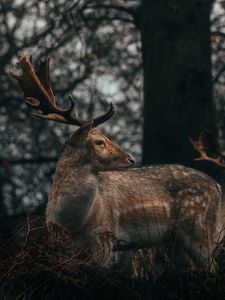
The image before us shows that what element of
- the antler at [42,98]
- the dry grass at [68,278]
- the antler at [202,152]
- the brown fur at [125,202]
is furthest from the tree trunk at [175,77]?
the dry grass at [68,278]

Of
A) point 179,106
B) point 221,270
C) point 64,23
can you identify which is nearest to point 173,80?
point 179,106

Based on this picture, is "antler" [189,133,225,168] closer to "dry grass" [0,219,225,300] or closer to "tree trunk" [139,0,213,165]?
"tree trunk" [139,0,213,165]

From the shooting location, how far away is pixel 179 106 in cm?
1264

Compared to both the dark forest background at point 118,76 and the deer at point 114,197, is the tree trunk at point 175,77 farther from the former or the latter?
the deer at point 114,197

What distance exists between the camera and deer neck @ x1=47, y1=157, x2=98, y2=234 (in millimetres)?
9514

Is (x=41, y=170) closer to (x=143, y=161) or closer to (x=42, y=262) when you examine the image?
(x=143, y=161)

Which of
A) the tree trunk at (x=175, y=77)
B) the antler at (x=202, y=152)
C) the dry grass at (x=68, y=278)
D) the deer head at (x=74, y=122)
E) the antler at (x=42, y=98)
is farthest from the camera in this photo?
the tree trunk at (x=175, y=77)

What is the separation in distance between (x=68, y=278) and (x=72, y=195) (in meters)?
1.57

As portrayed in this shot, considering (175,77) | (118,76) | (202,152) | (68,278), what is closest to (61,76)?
(118,76)

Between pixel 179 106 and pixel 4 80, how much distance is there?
2.83 meters

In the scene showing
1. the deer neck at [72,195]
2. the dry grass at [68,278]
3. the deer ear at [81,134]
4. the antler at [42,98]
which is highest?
the antler at [42,98]

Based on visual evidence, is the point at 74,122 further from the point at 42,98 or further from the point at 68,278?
the point at 68,278

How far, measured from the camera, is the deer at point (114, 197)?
9.57 meters

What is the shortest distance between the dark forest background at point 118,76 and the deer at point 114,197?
191 centimetres
